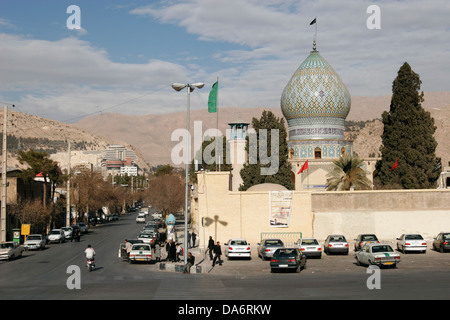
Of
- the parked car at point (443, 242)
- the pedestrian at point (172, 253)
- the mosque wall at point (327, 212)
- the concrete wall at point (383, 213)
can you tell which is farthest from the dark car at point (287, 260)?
the concrete wall at point (383, 213)

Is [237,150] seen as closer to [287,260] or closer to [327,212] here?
[327,212]

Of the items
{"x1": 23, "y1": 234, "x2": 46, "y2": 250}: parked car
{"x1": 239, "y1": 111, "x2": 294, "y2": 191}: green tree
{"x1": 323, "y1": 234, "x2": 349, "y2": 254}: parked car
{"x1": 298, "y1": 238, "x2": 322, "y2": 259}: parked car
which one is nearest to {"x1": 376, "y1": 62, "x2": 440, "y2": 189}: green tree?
{"x1": 239, "y1": 111, "x2": 294, "y2": 191}: green tree

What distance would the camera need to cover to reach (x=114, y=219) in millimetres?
96938

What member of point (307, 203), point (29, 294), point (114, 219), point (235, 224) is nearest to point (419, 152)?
point (307, 203)

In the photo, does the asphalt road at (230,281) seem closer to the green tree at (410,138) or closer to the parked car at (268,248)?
the parked car at (268,248)

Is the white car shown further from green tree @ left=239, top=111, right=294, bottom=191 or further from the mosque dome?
the mosque dome

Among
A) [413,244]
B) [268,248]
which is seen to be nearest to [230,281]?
[268,248]

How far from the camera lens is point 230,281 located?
24062 millimetres

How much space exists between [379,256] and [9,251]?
21468mm

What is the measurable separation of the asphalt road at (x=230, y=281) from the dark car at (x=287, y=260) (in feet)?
1.40

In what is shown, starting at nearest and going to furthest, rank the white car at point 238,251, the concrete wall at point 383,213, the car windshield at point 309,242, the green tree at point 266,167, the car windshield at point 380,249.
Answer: the car windshield at point 380,249 < the white car at point 238,251 < the car windshield at point 309,242 < the concrete wall at point 383,213 < the green tree at point 266,167

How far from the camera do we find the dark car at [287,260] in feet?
87.6

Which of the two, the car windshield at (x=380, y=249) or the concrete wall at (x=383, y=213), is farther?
the concrete wall at (x=383, y=213)

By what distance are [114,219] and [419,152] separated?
195 feet
